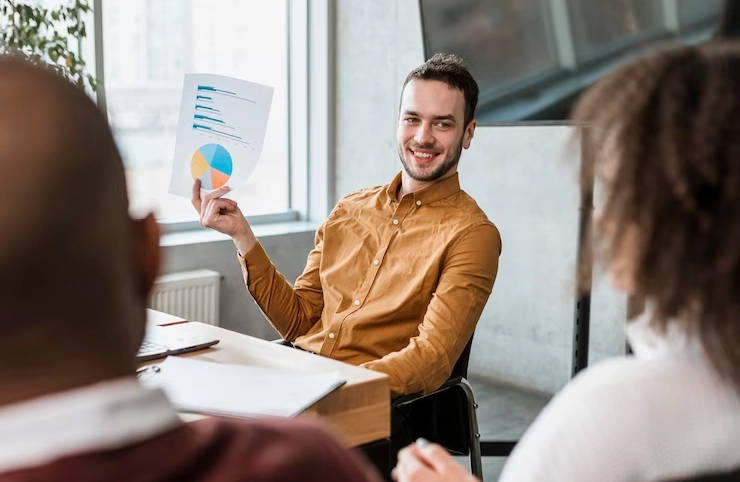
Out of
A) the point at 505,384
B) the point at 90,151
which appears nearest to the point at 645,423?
the point at 90,151

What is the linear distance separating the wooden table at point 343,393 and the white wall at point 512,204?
222 cm

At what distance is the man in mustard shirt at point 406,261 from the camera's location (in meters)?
2.34

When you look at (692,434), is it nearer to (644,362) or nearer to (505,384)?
(644,362)

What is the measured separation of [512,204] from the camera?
4312mm

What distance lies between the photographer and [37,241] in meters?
0.59

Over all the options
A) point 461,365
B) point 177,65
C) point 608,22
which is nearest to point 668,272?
point 461,365

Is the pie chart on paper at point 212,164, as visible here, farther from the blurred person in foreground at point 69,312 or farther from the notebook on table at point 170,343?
the blurred person in foreground at point 69,312

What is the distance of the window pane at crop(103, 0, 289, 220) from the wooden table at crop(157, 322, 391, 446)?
224cm

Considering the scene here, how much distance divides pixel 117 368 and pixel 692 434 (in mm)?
576

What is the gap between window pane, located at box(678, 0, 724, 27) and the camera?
10.3 ft

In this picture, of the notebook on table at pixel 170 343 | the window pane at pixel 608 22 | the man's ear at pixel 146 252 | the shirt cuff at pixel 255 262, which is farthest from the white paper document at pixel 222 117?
the man's ear at pixel 146 252

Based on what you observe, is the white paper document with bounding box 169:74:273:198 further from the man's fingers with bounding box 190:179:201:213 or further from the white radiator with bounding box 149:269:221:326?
the white radiator with bounding box 149:269:221:326

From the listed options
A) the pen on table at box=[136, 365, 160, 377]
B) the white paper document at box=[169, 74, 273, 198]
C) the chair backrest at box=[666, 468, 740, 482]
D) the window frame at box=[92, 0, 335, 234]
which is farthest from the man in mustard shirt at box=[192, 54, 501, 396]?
the window frame at box=[92, 0, 335, 234]

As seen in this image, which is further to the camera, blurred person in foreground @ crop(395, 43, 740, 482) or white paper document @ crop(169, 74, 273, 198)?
white paper document @ crop(169, 74, 273, 198)
